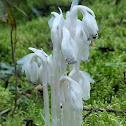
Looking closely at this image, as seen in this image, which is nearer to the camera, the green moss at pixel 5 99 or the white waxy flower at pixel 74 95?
the white waxy flower at pixel 74 95

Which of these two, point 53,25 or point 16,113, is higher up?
point 53,25

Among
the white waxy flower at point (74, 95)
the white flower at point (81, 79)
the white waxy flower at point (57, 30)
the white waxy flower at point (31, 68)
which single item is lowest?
Result: the white waxy flower at point (74, 95)

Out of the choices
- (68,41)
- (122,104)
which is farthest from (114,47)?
(68,41)

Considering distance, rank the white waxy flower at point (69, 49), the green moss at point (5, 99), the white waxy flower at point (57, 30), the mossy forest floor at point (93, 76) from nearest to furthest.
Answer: the white waxy flower at point (69, 49), the white waxy flower at point (57, 30), the mossy forest floor at point (93, 76), the green moss at point (5, 99)

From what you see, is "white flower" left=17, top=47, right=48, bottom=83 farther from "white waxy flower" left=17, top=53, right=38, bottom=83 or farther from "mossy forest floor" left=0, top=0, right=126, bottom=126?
"mossy forest floor" left=0, top=0, right=126, bottom=126

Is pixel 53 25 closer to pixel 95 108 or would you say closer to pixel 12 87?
pixel 95 108

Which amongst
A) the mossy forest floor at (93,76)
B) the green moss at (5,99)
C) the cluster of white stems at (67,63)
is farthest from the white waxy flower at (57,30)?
the green moss at (5,99)

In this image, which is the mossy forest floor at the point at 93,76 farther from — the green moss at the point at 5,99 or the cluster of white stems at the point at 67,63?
the cluster of white stems at the point at 67,63

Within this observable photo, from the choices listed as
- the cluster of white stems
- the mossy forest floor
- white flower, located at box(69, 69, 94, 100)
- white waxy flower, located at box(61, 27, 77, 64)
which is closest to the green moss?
the mossy forest floor

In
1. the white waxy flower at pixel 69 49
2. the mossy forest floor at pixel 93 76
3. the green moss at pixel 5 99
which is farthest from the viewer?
the green moss at pixel 5 99
